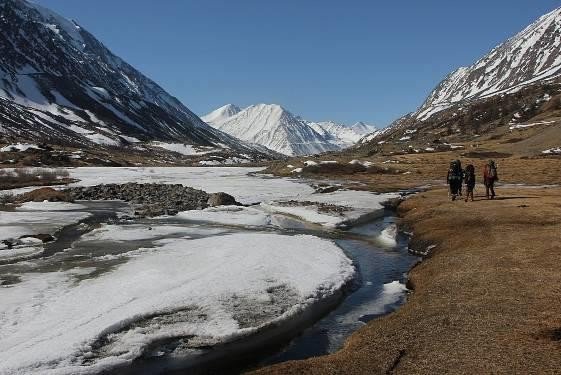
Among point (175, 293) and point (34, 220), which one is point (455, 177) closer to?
point (175, 293)

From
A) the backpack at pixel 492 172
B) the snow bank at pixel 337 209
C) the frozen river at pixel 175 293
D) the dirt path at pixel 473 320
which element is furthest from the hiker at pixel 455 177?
the dirt path at pixel 473 320

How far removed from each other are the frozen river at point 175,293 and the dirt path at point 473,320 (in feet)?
6.95

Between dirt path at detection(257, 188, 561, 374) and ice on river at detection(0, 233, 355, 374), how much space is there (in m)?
3.82

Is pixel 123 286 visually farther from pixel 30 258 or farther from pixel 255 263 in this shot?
pixel 30 258

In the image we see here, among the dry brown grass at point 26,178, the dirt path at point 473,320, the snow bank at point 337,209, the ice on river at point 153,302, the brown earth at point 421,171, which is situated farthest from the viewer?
the brown earth at point 421,171

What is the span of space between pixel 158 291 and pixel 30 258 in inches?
468

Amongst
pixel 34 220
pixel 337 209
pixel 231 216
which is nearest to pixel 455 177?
pixel 337 209

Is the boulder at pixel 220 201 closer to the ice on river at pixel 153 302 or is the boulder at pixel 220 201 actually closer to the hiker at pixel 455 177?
the hiker at pixel 455 177

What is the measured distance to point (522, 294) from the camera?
Result: 1823 cm

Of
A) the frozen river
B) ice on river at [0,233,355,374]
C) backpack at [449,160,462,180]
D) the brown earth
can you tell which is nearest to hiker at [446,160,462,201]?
backpack at [449,160,462,180]

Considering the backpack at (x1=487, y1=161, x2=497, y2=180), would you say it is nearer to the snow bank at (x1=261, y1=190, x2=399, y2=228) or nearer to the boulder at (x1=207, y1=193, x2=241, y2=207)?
the snow bank at (x1=261, y1=190, x2=399, y2=228)

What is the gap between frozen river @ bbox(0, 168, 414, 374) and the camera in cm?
1555

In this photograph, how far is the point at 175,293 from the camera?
67.5 ft

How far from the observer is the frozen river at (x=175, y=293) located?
15555 millimetres
